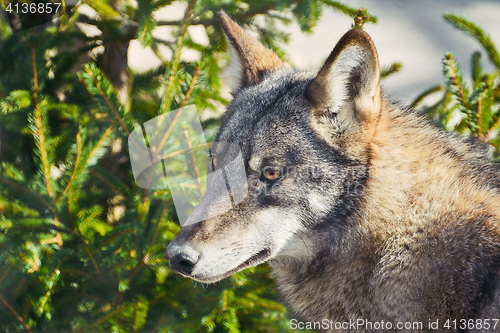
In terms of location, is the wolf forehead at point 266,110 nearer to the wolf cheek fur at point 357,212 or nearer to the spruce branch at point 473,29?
the wolf cheek fur at point 357,212

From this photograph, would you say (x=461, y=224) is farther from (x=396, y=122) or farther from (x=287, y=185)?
(x=287, y=185)

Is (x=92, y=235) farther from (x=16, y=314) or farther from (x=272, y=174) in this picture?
(x=272, y=174)

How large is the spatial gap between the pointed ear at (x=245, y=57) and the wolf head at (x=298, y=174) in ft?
1.45

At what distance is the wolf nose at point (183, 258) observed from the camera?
1.69 meters

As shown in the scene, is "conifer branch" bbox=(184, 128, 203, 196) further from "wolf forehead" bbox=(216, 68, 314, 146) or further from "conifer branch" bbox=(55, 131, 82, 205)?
"conifer branch" bbox=(55, 131, 82, 205)

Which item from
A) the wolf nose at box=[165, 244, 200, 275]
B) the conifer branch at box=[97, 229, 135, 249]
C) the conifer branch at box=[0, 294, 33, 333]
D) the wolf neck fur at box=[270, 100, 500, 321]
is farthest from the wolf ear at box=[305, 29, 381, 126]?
the conifer branch at box=[0, 294, 33, 333]

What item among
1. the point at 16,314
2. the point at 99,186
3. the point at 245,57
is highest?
the point at 245,57

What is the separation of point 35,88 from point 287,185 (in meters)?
1.42

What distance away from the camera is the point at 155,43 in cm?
321

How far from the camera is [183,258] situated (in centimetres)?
169

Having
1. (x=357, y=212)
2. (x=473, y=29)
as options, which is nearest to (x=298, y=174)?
(x=357, y=212)

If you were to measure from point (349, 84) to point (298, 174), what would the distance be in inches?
17.8

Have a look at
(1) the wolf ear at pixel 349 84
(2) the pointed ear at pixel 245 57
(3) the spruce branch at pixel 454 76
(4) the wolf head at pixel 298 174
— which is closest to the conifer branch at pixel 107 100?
(4) the wolf head at pixel 298 174

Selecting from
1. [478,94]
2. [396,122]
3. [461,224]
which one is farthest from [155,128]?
[478,94]
